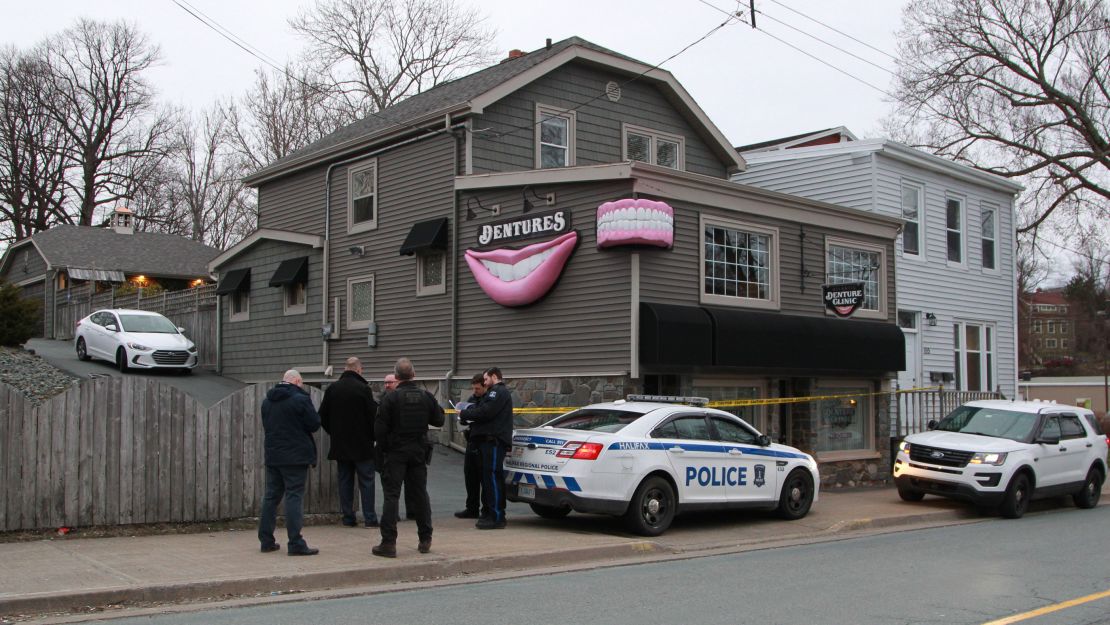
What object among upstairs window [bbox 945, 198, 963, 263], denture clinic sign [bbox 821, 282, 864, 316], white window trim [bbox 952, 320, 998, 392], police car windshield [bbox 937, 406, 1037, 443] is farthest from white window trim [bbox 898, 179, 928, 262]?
police car windshield [bbox 937, 406, 1037, 443]

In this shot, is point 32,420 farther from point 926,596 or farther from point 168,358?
point 168,358

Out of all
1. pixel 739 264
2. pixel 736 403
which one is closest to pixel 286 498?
pixel 736 403

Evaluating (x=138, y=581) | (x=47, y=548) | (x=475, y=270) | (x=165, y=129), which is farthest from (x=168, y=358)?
(x=165, y=129)

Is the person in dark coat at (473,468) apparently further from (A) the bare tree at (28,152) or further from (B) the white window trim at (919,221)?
(A) the bare tree at (28,152)

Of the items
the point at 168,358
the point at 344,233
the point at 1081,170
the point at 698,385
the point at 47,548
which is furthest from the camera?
the point at 1081,170

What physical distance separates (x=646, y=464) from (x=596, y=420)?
3.22ft

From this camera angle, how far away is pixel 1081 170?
36844mm

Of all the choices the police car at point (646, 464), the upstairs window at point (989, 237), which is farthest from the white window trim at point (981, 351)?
the police car at point (646, 464)

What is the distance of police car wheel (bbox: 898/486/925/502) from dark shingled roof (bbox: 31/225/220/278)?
31369 mm

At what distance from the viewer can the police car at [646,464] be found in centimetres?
1159

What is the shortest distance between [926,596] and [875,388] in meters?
12.4

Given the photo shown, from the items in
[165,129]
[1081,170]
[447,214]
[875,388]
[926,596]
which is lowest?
[926,596]

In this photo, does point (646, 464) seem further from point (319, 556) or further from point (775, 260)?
point (775, 260)

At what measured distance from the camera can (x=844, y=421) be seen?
787 inches
